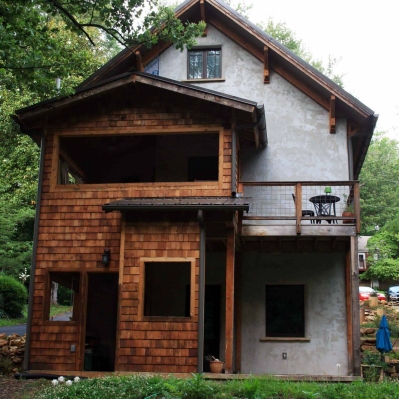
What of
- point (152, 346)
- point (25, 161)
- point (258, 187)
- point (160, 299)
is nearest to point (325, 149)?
point (258, 187)

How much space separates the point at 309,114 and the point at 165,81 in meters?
4.62

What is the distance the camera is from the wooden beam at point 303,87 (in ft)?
53.8

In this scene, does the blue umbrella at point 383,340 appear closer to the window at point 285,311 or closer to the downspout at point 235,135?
the window at point 285,311

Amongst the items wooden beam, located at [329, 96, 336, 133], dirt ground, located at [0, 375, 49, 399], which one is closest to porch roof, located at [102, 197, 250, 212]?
dirt ground, located at [0, 375, 49, 399]

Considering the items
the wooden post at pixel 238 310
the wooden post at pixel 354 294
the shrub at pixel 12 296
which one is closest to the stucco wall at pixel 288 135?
the wooden post at pixel 238 310

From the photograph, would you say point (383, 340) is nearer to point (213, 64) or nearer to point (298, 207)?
point (298, 207)

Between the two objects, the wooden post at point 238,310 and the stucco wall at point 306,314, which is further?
the wooden post at point 238,310

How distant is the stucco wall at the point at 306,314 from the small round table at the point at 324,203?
1356 millimetres

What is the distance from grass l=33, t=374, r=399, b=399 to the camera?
994 cm

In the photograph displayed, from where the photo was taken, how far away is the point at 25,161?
26203 mm

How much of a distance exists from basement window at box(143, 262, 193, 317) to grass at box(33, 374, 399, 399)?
16.9ft

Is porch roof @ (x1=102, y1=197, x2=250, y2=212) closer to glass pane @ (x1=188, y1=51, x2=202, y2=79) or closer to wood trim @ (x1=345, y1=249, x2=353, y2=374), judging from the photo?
wood trim @ (x1=345, y1=249, x2=353, y2=374)

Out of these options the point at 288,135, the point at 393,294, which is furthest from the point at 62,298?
the point at 288,135

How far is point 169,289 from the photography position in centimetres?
1625
